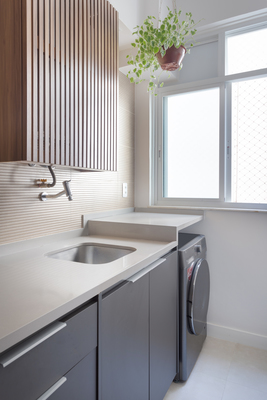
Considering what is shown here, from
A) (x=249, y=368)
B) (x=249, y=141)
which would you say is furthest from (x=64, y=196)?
(x=249, y=368)

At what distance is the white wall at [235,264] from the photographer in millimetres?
2102

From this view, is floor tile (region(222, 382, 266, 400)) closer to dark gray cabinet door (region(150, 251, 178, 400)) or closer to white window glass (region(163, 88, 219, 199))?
dark gray cabinet door (region(150, 251, 178, 400))

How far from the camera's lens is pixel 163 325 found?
147cm

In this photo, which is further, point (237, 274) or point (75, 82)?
point (237, 274)

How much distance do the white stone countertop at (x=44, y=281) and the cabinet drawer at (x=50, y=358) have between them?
5 centimetres

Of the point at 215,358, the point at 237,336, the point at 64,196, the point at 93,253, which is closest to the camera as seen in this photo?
the point at 93,253

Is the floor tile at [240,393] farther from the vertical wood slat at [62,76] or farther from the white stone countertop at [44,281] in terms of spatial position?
the vertical wood slat at [62,76]

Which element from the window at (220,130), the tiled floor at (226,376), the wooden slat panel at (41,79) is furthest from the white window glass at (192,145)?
the wooden slat panel at (41,79)

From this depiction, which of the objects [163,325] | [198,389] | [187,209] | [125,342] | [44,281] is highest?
[187,209]

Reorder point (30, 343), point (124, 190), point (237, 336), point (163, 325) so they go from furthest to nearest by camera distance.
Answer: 1. point (124, 190)
2. point (237, 336)
3. point (163, 325)
4. point (30, 343)

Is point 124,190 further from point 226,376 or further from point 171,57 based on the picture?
point 226,376

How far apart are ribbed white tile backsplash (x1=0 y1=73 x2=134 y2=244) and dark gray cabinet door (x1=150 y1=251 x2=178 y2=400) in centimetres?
70

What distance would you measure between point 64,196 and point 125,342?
37.8 inches

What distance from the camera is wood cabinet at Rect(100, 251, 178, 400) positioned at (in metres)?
0.98
